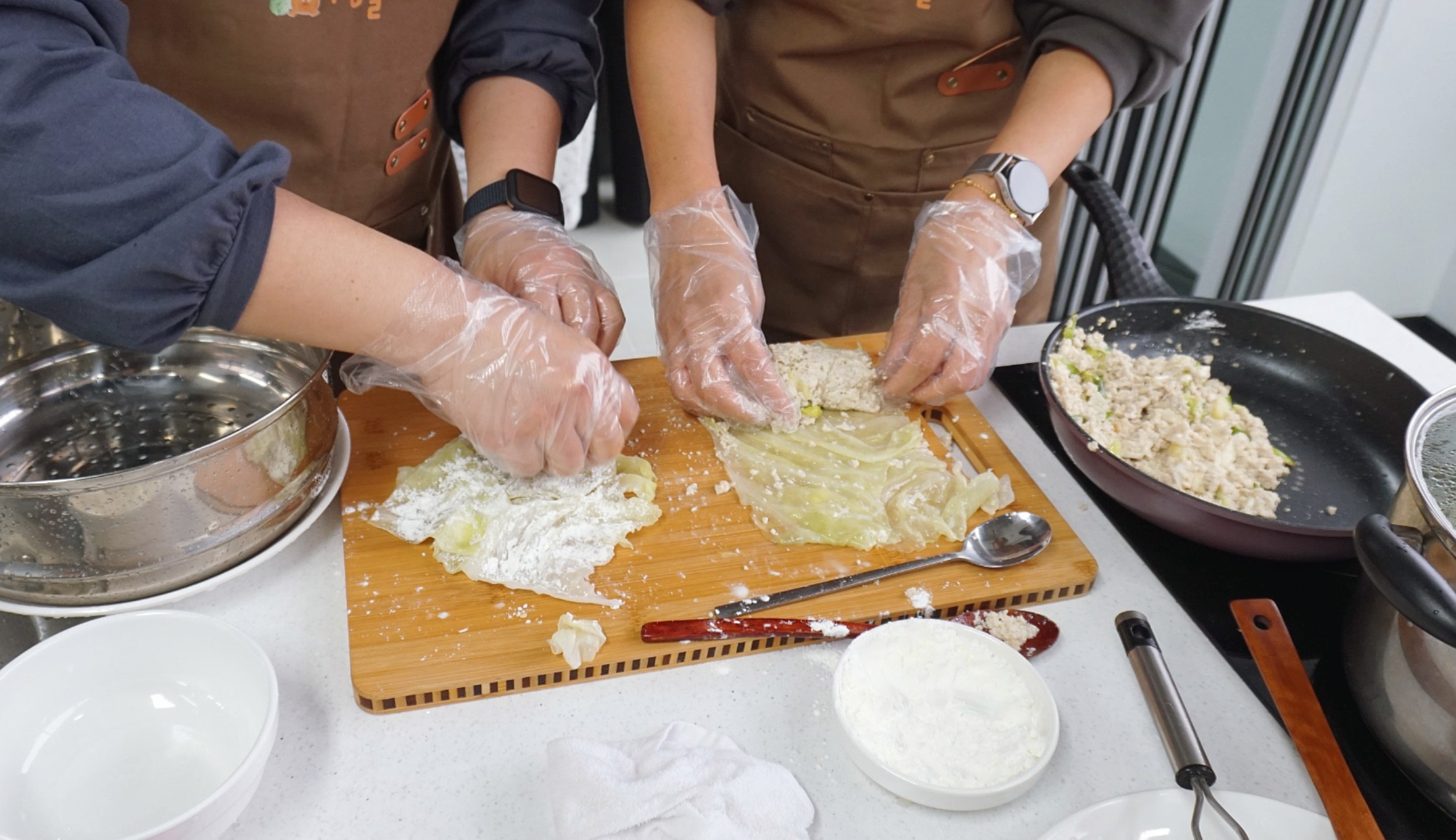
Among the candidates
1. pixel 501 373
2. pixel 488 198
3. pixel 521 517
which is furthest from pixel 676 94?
pixel 521 517

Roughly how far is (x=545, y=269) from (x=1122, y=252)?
942 millimetres

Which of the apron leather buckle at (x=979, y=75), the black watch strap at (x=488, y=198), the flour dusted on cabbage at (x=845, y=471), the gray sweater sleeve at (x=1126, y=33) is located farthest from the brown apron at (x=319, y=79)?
the apron leather buckle at (x=979, y=75)

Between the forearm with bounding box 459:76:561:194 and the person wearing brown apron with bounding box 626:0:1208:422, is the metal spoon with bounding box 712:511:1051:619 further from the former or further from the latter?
the forearm with bounding box 459:76:561:194

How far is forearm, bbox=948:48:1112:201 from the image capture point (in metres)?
1.49

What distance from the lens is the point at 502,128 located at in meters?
1.49

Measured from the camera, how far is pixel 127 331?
0.90 metres

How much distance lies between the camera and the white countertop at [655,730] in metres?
0.90

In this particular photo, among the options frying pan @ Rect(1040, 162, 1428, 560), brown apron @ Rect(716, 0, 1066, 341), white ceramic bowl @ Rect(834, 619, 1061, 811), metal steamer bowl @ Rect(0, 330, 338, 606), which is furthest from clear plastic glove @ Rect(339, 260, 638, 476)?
brown apron @ Rect(716, 0, 1066, 341)

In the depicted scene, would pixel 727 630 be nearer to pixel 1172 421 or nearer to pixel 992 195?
pixel 1172 421

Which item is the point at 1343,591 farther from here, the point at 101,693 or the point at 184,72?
the point at 184,72

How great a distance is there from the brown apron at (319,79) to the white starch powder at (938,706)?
40.5 inches

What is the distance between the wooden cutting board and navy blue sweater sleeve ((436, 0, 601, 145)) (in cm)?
57

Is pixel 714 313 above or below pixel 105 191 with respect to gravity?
below

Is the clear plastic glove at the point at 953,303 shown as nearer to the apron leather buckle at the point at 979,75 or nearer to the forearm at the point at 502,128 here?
the apron leather buckle at the point at 979,75
